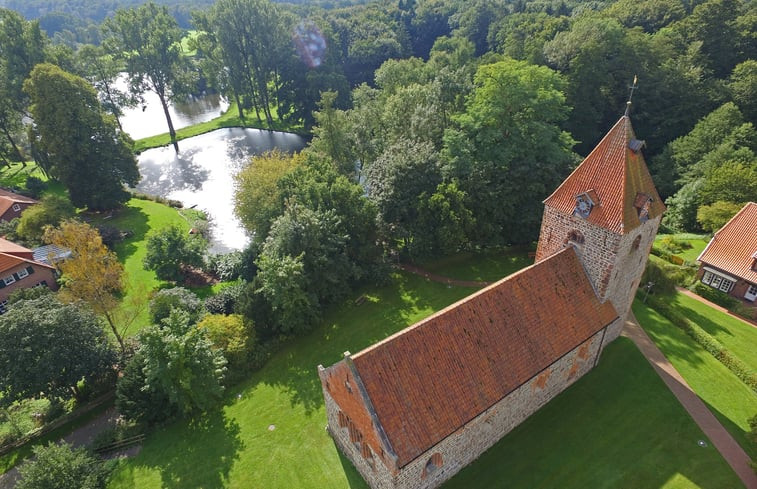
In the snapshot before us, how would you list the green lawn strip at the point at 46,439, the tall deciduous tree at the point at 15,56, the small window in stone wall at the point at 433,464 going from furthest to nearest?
the tall deciduous tree at the point at 15,56, the green lawn strip at the point at 46,439, the small window in stone wall at the point at 433,464

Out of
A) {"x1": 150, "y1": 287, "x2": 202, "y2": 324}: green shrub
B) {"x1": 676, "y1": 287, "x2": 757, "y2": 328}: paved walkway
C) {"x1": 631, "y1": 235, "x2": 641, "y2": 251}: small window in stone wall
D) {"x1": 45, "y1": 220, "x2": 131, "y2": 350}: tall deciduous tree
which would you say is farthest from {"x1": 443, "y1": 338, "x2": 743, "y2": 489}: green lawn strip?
{"x1": 45, "y1": 220, "x2": 131, "y2": 350}: tall deciduous tree

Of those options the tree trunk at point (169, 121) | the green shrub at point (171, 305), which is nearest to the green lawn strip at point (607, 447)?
the green shrub at point (171, 305)

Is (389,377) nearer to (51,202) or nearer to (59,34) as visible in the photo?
(51,202)

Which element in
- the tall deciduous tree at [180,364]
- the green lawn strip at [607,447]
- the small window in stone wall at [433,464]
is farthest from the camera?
the tall deciduous tree at [180,364]

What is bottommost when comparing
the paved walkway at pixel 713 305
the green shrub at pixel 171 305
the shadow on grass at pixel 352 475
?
the paved walkway at pixel 713 305

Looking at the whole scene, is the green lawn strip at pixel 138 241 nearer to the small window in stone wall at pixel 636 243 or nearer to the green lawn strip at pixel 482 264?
the green lawn strip at pixel 482 264

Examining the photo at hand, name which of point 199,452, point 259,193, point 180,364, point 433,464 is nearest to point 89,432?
point 199,452
